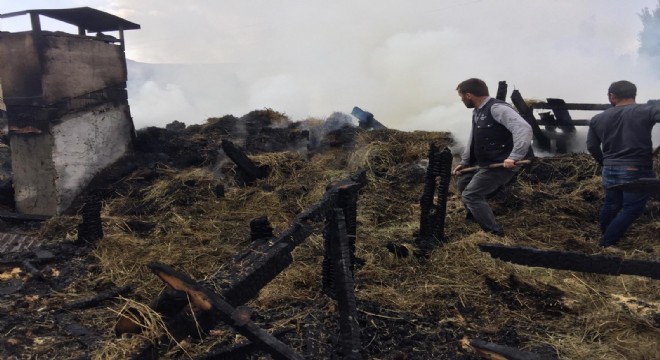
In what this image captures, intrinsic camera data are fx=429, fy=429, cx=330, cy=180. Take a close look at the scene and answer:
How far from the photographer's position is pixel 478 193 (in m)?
5.28

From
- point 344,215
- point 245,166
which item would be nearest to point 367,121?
point 245,166

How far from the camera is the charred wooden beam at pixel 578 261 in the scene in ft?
10.1

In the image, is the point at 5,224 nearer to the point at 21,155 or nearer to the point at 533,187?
the point at 21,155

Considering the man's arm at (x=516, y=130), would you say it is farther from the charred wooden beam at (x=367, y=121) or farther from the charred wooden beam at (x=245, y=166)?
the charred wooden beam at (x=367, y=121)

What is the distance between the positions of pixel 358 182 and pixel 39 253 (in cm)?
417

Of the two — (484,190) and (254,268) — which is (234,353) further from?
(484,190)

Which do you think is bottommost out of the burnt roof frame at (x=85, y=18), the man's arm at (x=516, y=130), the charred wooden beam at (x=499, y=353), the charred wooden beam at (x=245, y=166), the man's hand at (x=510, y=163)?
the charred wooden beam at (x=499, y=353)

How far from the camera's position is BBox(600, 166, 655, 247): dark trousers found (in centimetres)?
493

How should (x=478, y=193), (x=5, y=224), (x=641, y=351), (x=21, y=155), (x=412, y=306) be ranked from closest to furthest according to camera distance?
(x=641, y=351) < (x=412, y=306) < (x=478, y=193) < (x=5, y=224) < (x=21, y=155)

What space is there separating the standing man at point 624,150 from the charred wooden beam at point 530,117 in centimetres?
386

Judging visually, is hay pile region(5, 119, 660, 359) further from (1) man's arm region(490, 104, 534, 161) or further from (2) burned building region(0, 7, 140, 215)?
(1) man's arm region(490, 104, 534, 161)

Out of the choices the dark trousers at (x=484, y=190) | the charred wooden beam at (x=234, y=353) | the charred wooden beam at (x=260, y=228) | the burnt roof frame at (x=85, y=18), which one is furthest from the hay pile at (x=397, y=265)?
the burnt roof frame at (x=85, y=18)

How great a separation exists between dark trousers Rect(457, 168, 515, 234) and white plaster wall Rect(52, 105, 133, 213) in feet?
22.0

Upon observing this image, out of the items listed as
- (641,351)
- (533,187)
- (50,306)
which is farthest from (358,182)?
(533,187)
